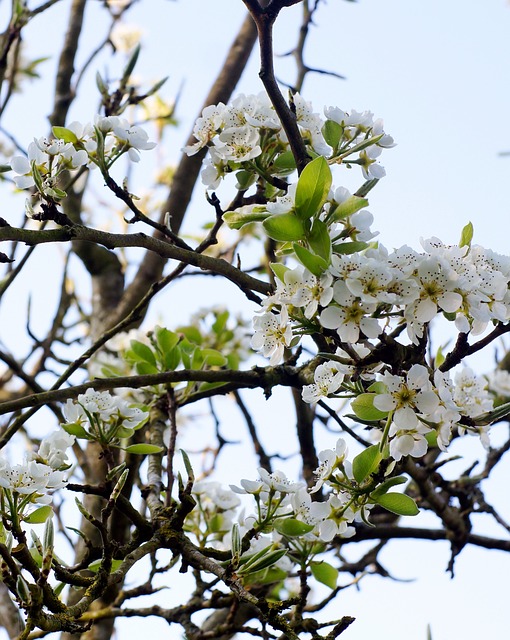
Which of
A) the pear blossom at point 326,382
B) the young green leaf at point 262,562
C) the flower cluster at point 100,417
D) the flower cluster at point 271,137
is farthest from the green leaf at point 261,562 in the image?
the flower cluster at point 271,137

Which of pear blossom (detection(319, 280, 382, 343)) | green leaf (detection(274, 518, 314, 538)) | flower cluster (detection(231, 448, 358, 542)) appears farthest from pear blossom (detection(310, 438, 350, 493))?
pear blossom (detection(319, 280, 382, 343))

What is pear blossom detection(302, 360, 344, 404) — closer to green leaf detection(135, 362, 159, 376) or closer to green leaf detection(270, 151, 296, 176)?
green leaf detection(270, 151, 296, 176)

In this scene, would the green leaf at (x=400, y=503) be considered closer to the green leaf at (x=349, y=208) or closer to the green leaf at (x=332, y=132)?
the green leaf at (x=349, y=208)

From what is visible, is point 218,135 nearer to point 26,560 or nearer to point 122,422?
point 122,422

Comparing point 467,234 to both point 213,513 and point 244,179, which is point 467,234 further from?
point 213,513

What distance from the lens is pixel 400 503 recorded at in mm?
1062

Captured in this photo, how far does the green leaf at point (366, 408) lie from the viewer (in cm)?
97

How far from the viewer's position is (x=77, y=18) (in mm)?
3020

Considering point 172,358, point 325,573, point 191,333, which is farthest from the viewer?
point 191,333

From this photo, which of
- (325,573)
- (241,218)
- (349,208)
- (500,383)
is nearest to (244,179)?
(241,218)

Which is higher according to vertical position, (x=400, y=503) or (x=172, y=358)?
(x=172, y=358)

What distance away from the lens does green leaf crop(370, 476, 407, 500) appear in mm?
1034

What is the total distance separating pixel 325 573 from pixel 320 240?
0.80 metres

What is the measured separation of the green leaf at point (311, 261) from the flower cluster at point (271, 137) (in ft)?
1.14
